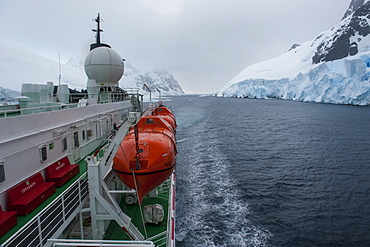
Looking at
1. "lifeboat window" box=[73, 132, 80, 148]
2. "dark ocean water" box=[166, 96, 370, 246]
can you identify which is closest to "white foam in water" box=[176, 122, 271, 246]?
"dark ocean water" box=[166, 96, 370, 246]

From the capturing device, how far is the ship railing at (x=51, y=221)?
4.61 meters

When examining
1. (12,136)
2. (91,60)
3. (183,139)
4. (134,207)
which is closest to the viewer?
(12,136)

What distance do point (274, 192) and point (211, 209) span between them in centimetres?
447

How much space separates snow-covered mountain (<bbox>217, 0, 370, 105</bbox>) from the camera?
2517 inches

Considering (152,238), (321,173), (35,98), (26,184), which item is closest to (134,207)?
(152,238)

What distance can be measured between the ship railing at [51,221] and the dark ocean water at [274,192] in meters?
5.34

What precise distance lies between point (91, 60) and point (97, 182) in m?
11.9

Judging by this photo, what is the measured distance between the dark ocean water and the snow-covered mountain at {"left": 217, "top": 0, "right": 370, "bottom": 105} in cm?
4703

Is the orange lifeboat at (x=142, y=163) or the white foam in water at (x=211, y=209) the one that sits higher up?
the orange lifeboat at (x=142, y=163)

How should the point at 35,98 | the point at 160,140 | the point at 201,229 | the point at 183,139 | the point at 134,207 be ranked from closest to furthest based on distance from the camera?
1. the point at 160,140
2. the point at 134,207
3. the point at 201,229
4. the point at 35,98
5. the point at 183,139

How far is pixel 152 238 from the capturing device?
7.24 m

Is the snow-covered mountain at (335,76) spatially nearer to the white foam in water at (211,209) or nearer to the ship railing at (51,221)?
the white foam in water at (211,209)

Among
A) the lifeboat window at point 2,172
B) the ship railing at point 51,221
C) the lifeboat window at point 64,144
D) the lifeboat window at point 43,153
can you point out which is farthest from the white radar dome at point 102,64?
the lifeboat window at point 2,172

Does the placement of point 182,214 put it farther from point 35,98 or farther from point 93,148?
point 35,98
